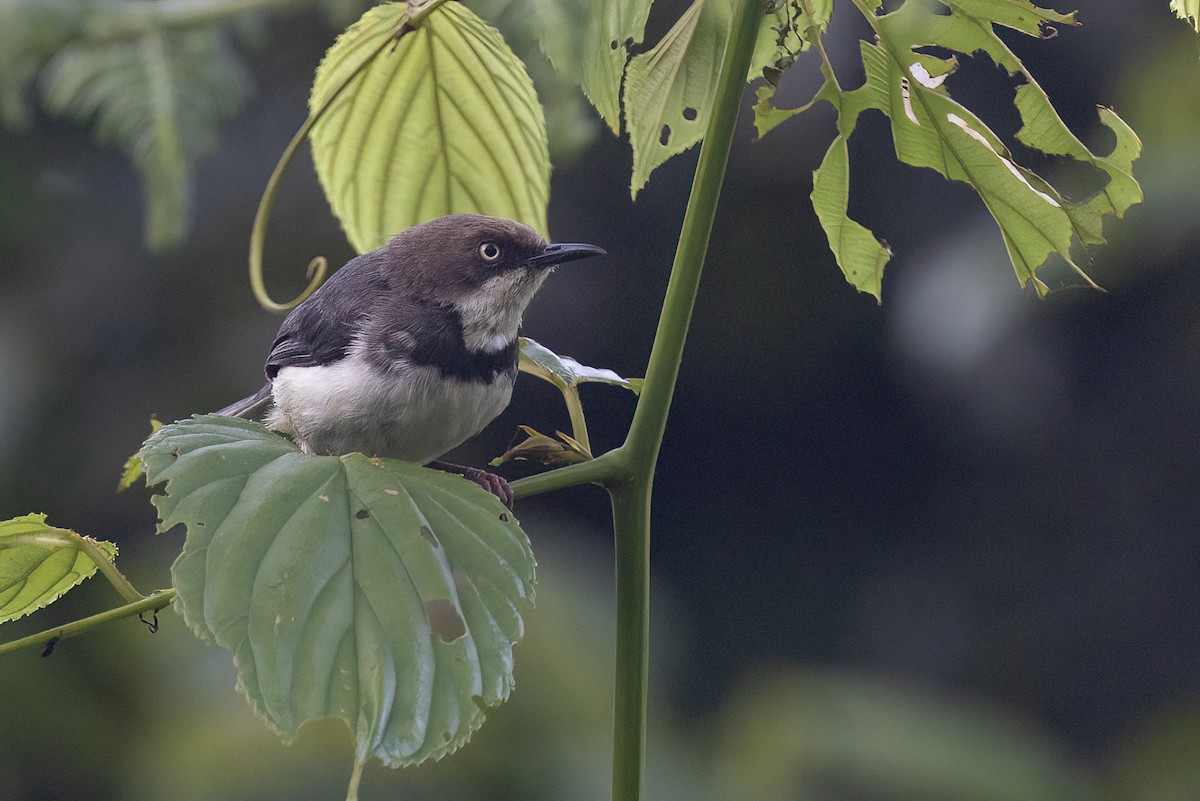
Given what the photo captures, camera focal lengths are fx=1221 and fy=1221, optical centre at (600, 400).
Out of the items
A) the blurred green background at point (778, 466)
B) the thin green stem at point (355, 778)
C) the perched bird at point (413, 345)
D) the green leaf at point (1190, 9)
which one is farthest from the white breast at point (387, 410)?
the blurred green background at point (778, 466)

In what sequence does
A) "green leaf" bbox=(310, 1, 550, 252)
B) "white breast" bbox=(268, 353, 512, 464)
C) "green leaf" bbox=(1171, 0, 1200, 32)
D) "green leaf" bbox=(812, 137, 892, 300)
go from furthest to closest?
1. "white breast" bbox=(268, 353, 512, 464)
2. "green leaf" bbox=(310, 1, 550, 252)
3. "green leaf" bbox=(812, 137, 892, 300)
4. "green leaf" bbox=(1171, 0, 1200, 32)

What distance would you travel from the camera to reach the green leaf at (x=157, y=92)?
8.05 ft

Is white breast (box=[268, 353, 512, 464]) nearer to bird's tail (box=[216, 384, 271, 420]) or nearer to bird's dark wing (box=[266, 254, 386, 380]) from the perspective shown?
bird's dark wing (box=[266, 254, 386, 380])

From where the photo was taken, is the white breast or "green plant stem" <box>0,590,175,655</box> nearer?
"green plant stem" <box>0,590,175,655</box>

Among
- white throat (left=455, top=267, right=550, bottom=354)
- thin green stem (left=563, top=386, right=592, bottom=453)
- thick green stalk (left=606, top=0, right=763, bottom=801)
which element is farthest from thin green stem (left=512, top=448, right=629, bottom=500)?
white throat (left=455, top=267, right=550, bottom=354)

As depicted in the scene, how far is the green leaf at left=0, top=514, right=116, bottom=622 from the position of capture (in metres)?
1.07

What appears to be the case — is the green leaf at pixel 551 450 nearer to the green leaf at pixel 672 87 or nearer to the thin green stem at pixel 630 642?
the thin green stem at pixel 630 642

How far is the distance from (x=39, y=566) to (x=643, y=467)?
56 centimetres

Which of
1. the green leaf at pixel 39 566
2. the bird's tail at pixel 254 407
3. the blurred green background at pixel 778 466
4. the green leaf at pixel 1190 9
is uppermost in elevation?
the green leaf at pixel 1190 9

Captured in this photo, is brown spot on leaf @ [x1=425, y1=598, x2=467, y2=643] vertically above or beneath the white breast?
above

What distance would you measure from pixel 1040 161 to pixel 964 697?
182cm

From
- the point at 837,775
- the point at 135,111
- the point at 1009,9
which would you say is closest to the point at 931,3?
the point at 1009,9

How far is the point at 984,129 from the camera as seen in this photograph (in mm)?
1071

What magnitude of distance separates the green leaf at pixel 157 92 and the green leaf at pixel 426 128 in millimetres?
1120
